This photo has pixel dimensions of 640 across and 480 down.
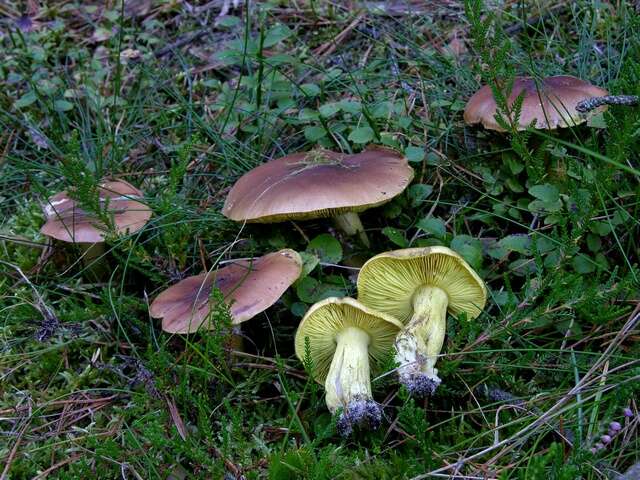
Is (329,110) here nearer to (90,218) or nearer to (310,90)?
(310,90)

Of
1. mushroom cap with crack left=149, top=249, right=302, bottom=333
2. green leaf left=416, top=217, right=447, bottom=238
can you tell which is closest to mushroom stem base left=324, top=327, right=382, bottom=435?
mushroom cap with crack left=149, top=249, right=302, bottom=333

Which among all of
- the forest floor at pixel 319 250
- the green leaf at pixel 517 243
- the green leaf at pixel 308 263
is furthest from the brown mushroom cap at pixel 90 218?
the green leaf at pixel 517 243

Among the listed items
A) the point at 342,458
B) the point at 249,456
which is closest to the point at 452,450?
the point at 342,458

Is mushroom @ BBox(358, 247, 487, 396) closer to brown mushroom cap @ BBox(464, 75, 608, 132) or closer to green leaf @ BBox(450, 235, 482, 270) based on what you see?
green leaf @ BBox(450, 235, 482, 270)

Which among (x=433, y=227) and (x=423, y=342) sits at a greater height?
(x=433, y=227)

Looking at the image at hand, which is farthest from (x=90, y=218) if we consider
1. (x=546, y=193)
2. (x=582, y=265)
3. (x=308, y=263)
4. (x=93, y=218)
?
(x=582, y=265)

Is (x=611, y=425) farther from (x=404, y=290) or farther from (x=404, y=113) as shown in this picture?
(x=404, y=113)
